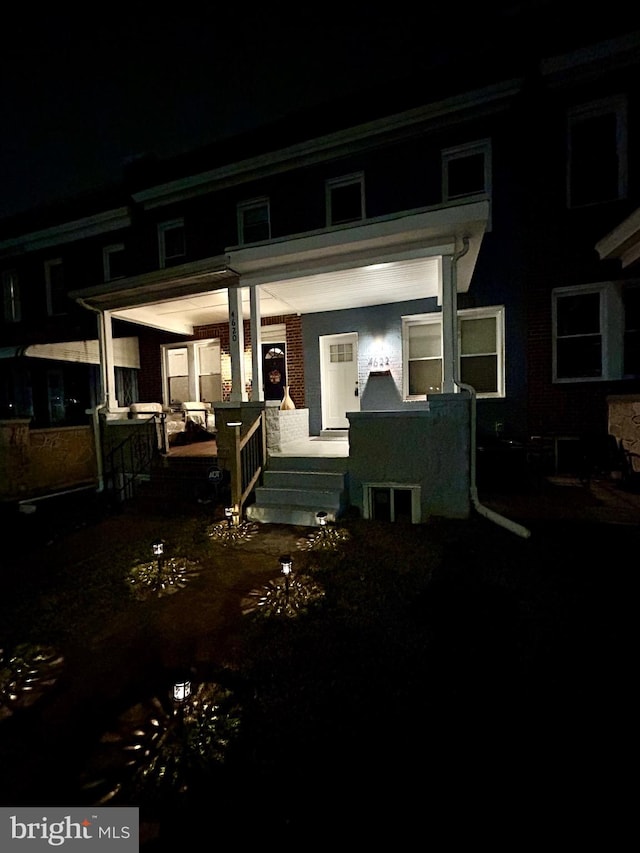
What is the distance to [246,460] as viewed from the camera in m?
6.52

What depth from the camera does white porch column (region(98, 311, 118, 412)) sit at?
8.45 m

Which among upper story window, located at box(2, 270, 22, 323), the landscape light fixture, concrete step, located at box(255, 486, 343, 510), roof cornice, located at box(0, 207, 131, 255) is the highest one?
roof cornice, located at box(0, 207, 131, 255)

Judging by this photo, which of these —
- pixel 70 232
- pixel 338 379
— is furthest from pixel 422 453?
pixel 70 232

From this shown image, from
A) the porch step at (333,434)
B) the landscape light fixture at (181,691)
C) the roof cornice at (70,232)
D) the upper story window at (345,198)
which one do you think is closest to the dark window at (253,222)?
the upper story window at (345,198)

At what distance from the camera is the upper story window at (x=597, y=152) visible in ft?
22.8

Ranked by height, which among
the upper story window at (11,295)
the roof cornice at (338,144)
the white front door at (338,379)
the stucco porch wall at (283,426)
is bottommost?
the stucco porch wall at (283,426)

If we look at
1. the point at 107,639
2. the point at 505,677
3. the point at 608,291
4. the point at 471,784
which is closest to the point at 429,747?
the point at 471,784

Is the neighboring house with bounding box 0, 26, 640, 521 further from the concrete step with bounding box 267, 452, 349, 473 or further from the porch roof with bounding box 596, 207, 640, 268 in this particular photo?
the concrete step with bounding box 267, 452, 349, 473

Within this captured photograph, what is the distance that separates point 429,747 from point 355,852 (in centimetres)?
62

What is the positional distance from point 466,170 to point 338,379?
524 centimetres

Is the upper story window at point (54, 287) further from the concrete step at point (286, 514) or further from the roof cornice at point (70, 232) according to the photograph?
the concrete step at point (286, 514)

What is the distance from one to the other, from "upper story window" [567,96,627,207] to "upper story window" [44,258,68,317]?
14.3 m

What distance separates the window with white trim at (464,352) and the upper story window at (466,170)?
8.03ft

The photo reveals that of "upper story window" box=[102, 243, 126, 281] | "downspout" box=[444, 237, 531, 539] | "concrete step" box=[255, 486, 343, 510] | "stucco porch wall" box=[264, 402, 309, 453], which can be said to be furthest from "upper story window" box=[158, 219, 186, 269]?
"downspout" box=[444, 237, 531, 539]
